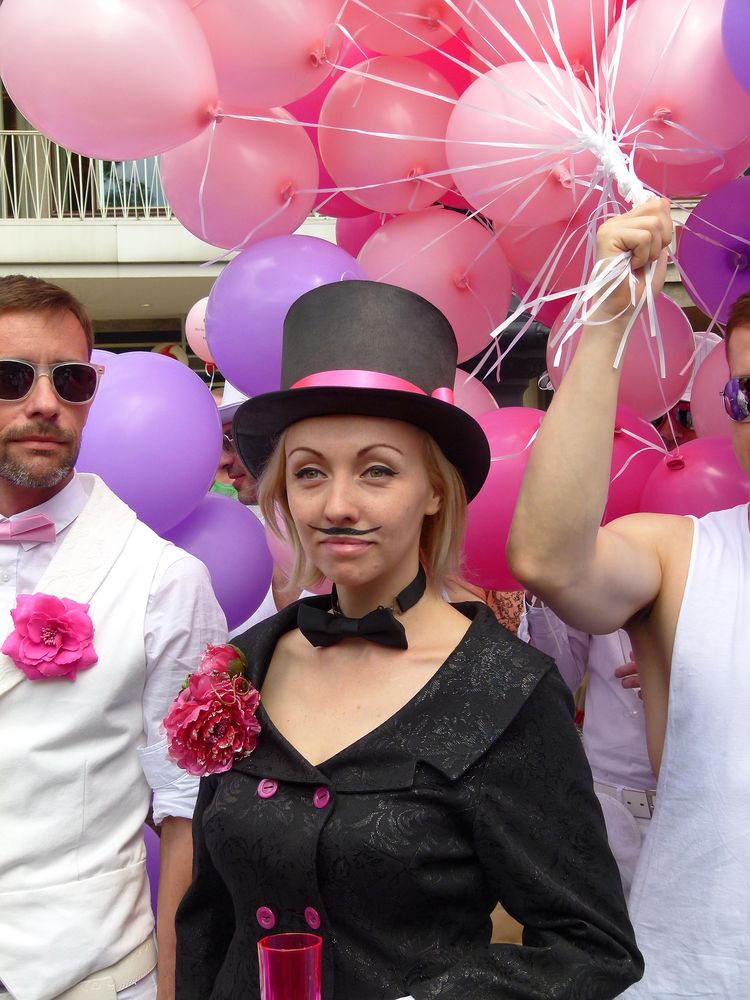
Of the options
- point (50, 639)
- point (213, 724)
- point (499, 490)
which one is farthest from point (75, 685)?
point (499, 490)

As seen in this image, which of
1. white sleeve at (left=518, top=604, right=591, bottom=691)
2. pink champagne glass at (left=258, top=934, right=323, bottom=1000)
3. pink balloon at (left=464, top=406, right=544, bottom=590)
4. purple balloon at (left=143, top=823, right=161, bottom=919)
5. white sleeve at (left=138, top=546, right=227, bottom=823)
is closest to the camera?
pink champagne glass at (left=258, top=934, right=323, bottom=1000)

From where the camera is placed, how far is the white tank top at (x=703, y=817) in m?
1.58

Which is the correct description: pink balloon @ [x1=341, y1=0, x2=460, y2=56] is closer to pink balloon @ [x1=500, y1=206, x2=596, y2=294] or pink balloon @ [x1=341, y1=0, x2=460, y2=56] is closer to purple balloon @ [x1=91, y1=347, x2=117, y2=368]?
pink balloon @ [x1=500, y1=206, x2=596, y2=294]

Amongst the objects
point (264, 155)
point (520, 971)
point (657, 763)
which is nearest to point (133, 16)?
point (264, 155)

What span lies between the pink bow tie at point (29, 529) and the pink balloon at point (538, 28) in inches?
47.9

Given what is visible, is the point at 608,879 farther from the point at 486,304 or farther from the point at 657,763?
the point at 486,304

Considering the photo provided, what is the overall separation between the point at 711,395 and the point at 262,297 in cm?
92

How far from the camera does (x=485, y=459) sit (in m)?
1.69

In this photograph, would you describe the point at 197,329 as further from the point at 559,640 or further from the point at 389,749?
the point at 389,749

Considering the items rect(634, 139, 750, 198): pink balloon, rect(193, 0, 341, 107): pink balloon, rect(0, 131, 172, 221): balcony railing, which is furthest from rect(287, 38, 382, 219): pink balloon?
rect(0, 131, 172, 221): balcony railing

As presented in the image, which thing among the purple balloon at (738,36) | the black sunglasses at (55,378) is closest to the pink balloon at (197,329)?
the black sunglasses at (55,378)

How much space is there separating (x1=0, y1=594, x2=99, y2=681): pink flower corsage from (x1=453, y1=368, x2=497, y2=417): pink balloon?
36.5 inches

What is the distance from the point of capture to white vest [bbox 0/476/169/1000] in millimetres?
1846

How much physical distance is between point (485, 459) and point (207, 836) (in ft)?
2.18
